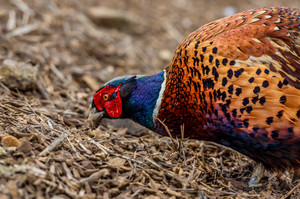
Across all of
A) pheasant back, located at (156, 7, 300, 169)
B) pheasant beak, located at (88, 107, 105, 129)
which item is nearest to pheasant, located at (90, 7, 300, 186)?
pheasant back, located at (156, 7, 300, 169)

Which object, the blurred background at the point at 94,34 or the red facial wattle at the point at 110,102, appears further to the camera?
the blurred background at the point at 94,34

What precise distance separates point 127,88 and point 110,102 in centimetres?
21

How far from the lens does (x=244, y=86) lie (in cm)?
284

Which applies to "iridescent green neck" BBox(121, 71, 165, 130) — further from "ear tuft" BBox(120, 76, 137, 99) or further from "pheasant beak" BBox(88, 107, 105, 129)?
"pheasant beak" BBox(88, 107, 105, 129)

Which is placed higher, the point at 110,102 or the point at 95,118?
the point at 110,102

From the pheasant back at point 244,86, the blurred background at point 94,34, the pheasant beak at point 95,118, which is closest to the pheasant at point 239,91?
the pheasant back at point 244,86

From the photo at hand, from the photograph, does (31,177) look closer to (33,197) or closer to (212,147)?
(33,197)

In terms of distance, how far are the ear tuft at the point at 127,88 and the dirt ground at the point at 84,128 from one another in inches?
16.7

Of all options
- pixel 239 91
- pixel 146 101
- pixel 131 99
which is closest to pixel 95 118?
pixel 131 99

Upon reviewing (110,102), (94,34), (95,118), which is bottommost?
(95,118)

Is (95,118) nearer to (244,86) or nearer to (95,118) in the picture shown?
(95,118)

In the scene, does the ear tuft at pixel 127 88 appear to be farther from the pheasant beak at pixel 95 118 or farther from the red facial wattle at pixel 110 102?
the pheasant beak at pixel 95 118

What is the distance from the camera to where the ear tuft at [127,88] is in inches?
138

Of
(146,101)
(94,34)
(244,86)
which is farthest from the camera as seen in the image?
(94,34)
